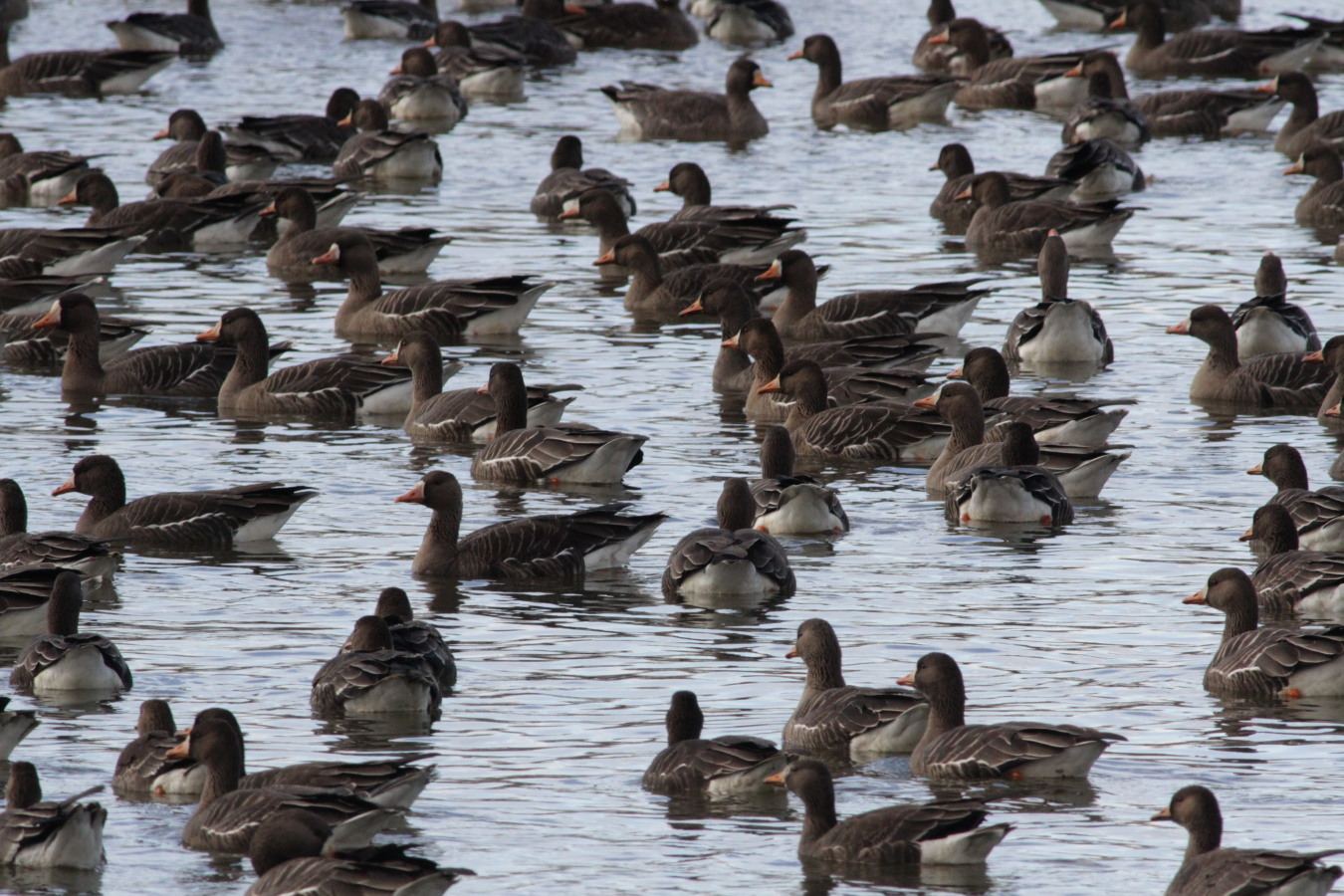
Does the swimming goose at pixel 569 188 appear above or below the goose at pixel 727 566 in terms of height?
above

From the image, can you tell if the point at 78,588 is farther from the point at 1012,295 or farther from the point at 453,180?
the point at 453,180

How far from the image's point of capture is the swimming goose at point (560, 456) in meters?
17.0

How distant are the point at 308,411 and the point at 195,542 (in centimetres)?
427

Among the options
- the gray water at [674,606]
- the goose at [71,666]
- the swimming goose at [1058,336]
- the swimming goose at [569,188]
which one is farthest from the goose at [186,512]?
the swimming goose at [569,188]

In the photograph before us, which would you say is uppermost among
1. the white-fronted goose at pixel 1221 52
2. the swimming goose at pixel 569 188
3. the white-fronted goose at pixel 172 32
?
the white-fronted goose at pixel 1221 52

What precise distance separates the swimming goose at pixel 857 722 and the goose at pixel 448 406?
289 inches

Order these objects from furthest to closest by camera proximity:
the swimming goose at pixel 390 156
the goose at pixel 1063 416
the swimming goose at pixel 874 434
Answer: the swimming goose at pixel 390 156 < the swimming goose at pixel 874 434 < the goose at pixel 1063 416

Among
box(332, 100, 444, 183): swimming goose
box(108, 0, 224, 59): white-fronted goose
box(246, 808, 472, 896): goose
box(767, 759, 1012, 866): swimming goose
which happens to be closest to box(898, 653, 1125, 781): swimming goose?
box(767, 759, 1012, 866): swimming goose

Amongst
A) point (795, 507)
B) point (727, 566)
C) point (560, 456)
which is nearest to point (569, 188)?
point (560, 456)

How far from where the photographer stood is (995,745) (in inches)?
415

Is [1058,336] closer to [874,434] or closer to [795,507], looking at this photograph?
[874,434]

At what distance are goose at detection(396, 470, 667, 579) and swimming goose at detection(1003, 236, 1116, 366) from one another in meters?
7.19

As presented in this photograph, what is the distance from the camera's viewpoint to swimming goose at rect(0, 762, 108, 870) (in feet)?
30.4

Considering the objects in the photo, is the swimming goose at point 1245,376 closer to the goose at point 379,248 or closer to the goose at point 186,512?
the goose at point 186,512
